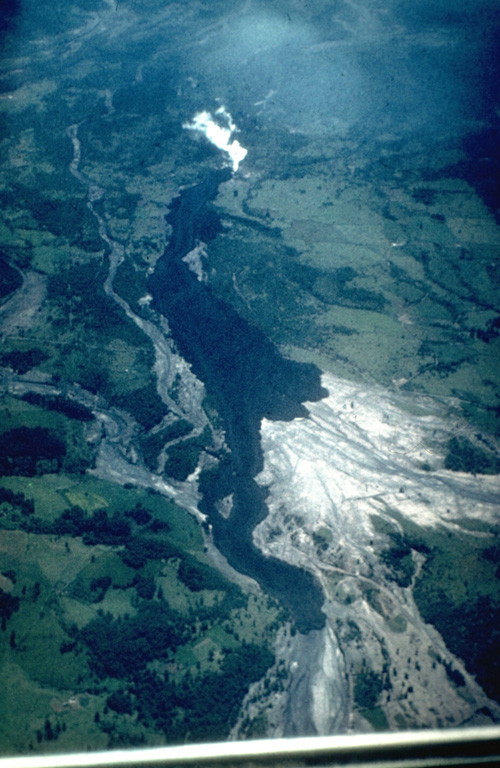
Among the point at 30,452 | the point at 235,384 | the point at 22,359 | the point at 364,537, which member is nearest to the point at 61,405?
the point at 30,452

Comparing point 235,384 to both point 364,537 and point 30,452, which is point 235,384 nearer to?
point 30,452

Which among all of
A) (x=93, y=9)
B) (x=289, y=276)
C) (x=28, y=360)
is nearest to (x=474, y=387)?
(x=289, y=276)

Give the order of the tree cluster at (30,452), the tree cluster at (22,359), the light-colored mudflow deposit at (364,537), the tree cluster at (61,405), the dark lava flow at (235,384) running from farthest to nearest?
the tree cluster at (22,359) → the tree cluster at (61,405) → the tree cluster at (30,452) → the dark lava flow at (235,384) → the light-colored mudflow deposit at (364,537)

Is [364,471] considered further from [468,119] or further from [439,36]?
[439,36]

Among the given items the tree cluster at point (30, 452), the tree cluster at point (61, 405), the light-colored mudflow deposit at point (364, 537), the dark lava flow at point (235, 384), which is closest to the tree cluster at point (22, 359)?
the tree cluster at point (61, 405)

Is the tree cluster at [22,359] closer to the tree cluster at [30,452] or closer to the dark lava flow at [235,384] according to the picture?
the tree cluster at [30,452]

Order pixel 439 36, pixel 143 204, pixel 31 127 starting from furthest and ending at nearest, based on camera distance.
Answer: pixel 439 36 < pixel 31 127 < pixel 143 204

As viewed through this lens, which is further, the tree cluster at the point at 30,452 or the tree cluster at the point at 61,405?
the tree cluster at the point at 61,405

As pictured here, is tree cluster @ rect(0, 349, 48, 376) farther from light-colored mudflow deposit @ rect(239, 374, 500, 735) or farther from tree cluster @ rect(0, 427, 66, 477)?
light-colored mudflow deposit @ rect(239, 374, 500, 735)
